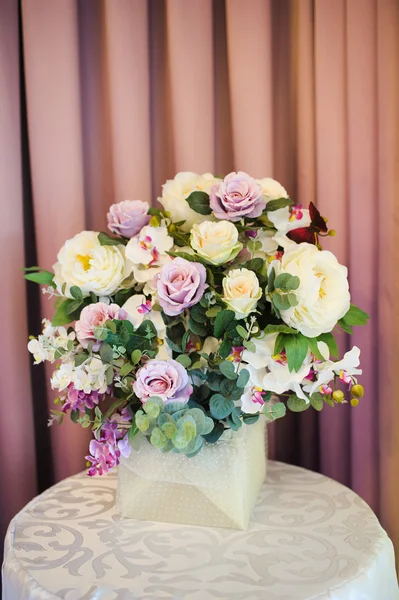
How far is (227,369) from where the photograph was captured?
85cm

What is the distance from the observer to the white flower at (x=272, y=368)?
0.88 meters

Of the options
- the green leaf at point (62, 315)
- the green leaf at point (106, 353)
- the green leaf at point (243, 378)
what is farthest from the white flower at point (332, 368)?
the green leaf at point (62, 315)

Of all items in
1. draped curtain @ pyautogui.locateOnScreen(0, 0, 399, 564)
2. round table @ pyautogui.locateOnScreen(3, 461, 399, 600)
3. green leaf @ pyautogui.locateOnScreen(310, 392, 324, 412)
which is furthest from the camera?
draped curtain @ pyautogui.locateOnScreen(0, 0, 399, 564)

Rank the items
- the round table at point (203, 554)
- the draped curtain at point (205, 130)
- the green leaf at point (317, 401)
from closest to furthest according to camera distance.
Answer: the round table at point (203, 554) < the green leaf at point (317, 401) < the draped curtain at point (205, 130)

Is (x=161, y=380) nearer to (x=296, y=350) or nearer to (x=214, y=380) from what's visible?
(x=214, y=380)

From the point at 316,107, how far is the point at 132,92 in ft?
1.37

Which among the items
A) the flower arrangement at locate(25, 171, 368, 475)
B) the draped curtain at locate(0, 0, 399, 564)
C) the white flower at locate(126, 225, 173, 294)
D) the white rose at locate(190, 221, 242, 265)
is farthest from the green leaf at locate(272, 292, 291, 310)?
the draped curtain at locate(0, 0, 399, 564)

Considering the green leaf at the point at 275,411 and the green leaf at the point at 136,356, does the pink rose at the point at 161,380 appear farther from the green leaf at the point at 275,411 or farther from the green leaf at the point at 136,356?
the green leaf at the point at 275,411

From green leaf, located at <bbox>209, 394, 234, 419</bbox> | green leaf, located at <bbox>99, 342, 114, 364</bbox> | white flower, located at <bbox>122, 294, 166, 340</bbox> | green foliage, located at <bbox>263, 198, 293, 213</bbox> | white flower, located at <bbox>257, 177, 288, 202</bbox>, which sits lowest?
green leaf, located at <bbox>209, 394, 234, 419</bbox>

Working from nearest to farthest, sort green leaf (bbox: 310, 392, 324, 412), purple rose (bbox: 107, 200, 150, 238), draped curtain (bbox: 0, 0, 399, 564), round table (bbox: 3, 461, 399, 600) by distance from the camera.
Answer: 1. round table (bbox: 3, 461, 399, 600)
2. green leaf (bbox: 310, 392, 324, 412)
3. purple rose (bbox: 107, 200, 150, 238)
4. draped curtain (bbox: 0, 0, 399, 564)

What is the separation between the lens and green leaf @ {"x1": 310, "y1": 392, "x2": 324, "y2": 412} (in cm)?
91

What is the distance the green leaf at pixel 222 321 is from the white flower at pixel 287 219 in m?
0.22

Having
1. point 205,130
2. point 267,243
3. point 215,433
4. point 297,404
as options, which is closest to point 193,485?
point 215,433

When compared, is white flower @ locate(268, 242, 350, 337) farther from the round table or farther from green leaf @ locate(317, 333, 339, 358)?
the round table
